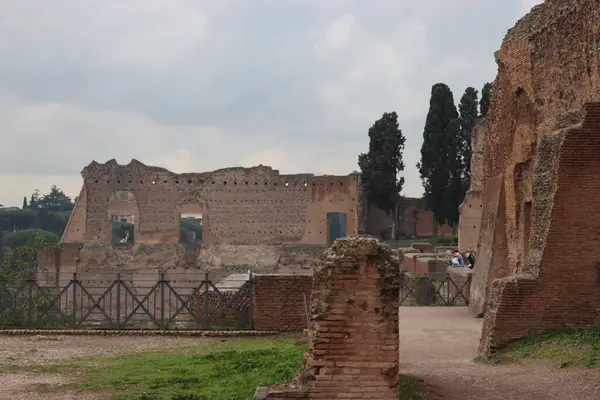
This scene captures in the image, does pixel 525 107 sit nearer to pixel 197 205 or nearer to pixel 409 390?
pixel 409 390

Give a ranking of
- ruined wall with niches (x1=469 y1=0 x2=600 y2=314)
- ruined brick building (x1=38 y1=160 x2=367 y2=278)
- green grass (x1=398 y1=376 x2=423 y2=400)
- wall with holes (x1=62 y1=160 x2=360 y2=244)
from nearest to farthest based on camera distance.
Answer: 1. green grass (x1=398 y1=376 x2=423 y2=400)
2. ruined wall with niches (x1=469 y1=0 x2=600 y2=314)
3. ruined brick building (x1=38 y1=160 x2=367 y2=278)
4. wall with holes (x1=62 y1=160 x2=360 y2=244)

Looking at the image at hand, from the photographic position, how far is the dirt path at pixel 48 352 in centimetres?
871

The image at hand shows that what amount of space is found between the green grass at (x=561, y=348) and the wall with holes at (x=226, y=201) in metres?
27.3

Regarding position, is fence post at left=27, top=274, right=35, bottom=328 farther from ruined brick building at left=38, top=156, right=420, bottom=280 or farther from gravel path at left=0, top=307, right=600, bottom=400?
ruined brick building at left=38, top=156, right=420, bottom=280

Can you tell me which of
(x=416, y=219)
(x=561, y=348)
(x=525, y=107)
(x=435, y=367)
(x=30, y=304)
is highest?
(x=525, y=107)

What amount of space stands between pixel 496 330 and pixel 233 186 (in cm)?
2847

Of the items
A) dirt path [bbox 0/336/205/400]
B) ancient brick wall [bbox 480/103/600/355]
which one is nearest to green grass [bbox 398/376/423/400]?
ancient brick wall [bbox 480/103/600/355]

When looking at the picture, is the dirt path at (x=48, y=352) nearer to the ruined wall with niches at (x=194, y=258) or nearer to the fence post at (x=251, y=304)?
the fence post at (x=251, y=304)

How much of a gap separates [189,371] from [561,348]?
458 cm

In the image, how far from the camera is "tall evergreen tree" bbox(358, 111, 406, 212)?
135ft

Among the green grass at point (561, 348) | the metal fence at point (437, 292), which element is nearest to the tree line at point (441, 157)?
the metal fence at point (437, 292)

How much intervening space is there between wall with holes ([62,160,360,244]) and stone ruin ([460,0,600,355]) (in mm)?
21211

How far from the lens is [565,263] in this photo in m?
11.1

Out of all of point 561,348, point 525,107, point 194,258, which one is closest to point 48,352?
point 561,348
